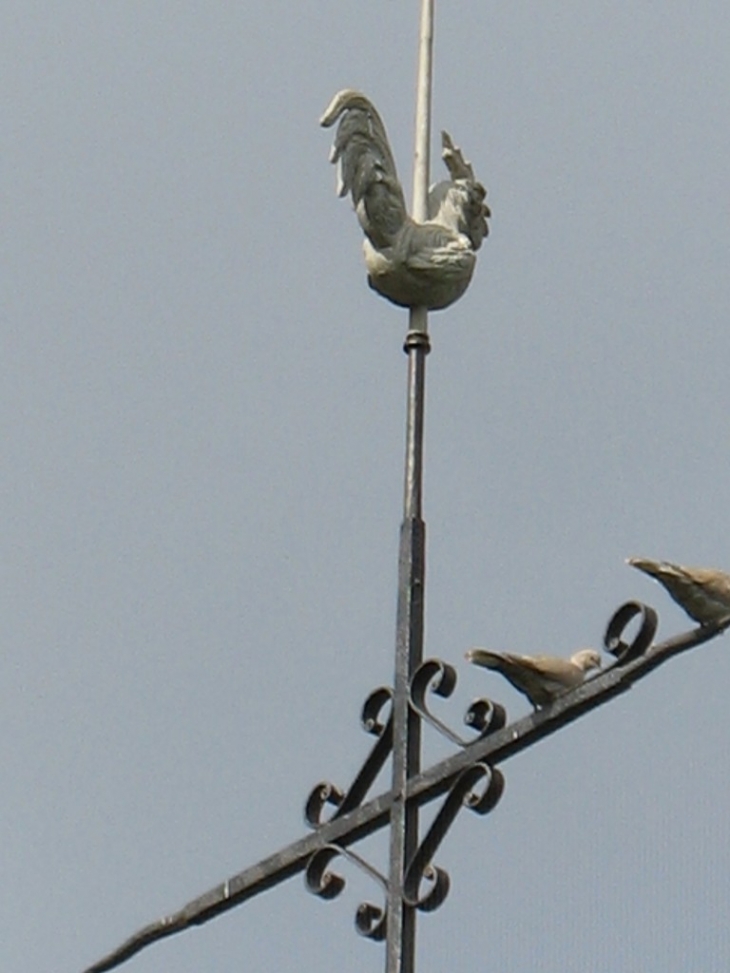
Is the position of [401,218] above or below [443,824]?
above

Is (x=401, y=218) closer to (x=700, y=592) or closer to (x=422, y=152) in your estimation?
(x=422, y=152)

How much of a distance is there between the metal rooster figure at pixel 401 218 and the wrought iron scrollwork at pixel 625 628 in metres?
1.33

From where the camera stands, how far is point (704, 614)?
22.4 ft

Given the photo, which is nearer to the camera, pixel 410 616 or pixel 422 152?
pixel 410 616

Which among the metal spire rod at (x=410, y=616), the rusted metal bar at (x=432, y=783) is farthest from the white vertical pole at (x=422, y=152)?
the rusted metal bar at (x=432, y=783)

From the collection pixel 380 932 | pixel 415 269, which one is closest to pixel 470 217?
pixel 415 269

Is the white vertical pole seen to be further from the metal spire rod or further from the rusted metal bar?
the rusted metal bar

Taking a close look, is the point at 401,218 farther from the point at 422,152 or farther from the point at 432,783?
the point at 432,783

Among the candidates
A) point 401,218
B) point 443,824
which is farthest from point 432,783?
point 401,218

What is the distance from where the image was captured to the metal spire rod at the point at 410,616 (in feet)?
23.8

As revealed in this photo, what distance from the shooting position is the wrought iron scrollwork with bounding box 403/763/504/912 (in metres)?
7.23

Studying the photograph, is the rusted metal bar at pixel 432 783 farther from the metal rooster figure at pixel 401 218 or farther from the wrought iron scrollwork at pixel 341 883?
the metal rooster figure at pixel 401 218

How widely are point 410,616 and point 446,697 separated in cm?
26

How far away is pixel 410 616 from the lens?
25.0 ft
